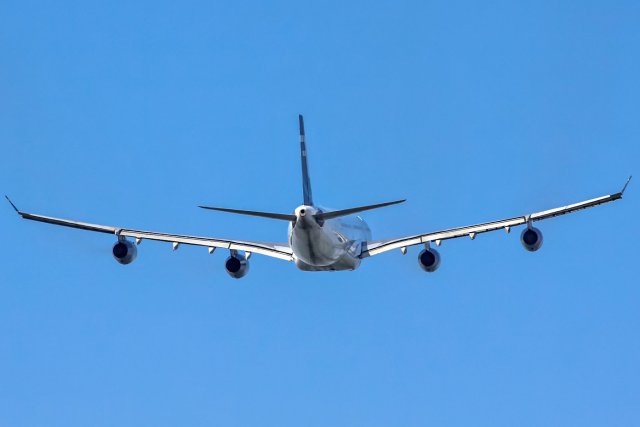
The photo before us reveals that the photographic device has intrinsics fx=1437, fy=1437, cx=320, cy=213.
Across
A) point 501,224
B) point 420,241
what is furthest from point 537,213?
point 420,241

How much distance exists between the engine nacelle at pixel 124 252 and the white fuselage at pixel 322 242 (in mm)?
8389

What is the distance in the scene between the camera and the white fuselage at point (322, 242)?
217 ft

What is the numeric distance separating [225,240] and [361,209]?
12.1 meters

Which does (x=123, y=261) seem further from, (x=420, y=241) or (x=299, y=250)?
(x=420, y=241)

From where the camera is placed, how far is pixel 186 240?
72938 mm

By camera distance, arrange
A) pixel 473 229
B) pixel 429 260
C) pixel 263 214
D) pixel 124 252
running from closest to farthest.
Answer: pixel 263 214 < pixel 473 229 < pixel 124 252 < pixel 429 260

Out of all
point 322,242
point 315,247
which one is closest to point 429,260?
point 322,242

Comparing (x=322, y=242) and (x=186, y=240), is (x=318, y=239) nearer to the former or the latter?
(x=322, y=242)

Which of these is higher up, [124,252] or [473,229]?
[473,229]

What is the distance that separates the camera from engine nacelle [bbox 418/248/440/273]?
71.8m

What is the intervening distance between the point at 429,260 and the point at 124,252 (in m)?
15.2

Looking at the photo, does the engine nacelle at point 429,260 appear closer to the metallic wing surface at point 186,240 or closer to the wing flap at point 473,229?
the wing flap at point 473,229

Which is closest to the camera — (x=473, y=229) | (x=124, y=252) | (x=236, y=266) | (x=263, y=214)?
(x=263, y=214)

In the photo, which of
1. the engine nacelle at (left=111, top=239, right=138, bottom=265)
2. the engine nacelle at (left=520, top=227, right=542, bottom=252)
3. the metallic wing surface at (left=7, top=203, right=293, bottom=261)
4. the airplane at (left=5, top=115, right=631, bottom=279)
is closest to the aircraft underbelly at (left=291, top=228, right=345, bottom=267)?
the airplane at (left=5, top=115, right=631, bottom=279)
